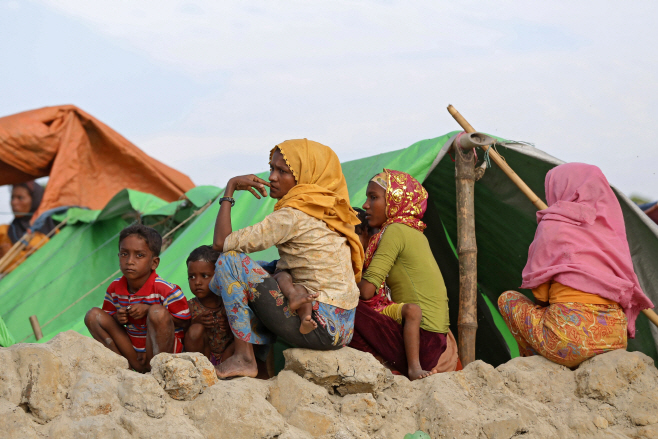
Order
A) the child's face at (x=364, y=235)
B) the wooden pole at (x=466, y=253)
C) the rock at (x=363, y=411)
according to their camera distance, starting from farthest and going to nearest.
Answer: the child's face at (x=364, y=235)
the wooden pole at (x=466, y=253)
the rock at (x=363, y=411)

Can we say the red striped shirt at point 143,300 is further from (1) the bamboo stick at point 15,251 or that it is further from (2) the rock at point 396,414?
(1) the bamboo stick at point 15,251

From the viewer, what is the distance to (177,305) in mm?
3205

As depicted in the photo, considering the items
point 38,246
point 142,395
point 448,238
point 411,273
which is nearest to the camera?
point 142,395

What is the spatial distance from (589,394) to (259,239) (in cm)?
171

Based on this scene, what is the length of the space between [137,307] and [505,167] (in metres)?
2.27

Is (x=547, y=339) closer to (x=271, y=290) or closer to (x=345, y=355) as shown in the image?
(x=345, y=355)

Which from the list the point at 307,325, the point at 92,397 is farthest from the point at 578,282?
the point at 92,397

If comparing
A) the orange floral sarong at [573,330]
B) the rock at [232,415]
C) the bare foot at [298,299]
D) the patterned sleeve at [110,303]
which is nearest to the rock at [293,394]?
the rock at [232,415]

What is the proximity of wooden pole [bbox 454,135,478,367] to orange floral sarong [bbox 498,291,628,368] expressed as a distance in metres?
0.51

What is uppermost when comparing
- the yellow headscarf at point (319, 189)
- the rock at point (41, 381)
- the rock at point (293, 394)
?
the yellow headscarf at point (319, 189)

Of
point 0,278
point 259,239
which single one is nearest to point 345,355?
point 259,239

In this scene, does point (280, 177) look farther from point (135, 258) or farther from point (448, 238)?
point (448, 238)

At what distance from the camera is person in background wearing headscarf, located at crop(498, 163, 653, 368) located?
3174 millimetres

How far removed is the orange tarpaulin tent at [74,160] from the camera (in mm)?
7273
